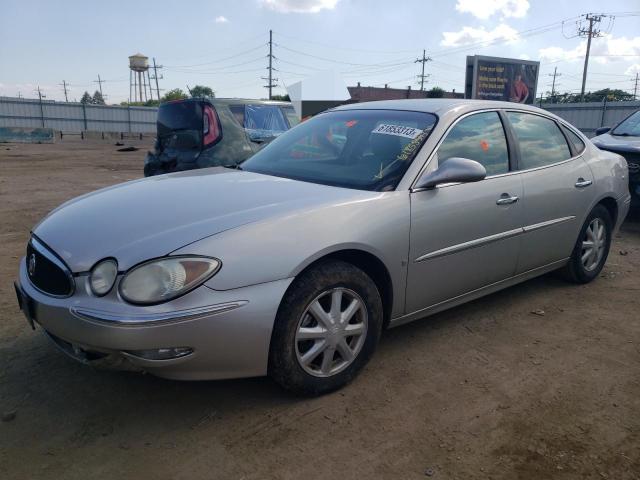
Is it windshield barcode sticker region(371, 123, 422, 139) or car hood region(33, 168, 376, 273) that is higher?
windshield barcode sticker region(371, 123, 422, 139)

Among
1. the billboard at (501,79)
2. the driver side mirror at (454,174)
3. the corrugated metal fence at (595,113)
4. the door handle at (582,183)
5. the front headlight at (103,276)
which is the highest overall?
the billboard at (501,79)

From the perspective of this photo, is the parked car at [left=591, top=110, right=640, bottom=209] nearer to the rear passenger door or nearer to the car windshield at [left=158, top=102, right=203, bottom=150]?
the rear passenger door

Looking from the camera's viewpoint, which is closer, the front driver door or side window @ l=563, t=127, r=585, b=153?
the front driver door

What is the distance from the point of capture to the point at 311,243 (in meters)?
2.62

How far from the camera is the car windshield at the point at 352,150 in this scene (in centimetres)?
320

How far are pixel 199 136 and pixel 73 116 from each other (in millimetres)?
37745

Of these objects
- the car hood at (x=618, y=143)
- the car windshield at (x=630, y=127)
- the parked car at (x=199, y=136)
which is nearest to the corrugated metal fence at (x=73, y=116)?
the parked car at (x=199, y=136)

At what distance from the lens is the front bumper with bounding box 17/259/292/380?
226cm

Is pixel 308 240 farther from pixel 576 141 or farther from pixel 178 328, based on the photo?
pixel 576 141

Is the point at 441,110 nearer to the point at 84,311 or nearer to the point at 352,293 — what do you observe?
the point at 352,293

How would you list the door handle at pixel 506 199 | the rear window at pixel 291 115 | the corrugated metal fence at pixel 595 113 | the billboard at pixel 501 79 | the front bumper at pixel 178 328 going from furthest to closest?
the corrugated metal fence at pixel 595 113, the billboard at pixel 501 79, the rear window at pixel 291 115, the door handle at pixel 506 199, the front bumper at pixel 178 328

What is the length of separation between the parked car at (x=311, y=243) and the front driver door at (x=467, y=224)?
1 centimetres

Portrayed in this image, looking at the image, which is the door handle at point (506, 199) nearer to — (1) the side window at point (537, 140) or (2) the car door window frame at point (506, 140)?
(2) the car door window frame at point (506, 140)

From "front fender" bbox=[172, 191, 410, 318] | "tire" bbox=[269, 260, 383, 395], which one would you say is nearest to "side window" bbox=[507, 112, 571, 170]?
"front fender" bbox=[172, 191, 410, 318]
